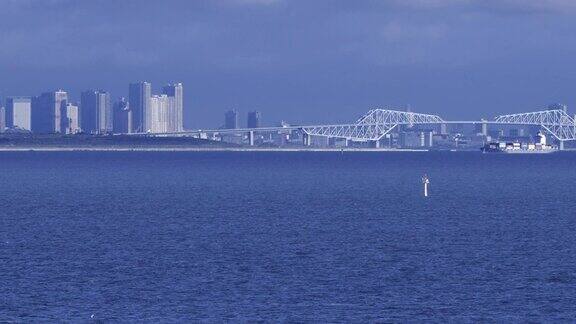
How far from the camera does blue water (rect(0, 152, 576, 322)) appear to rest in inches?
1073

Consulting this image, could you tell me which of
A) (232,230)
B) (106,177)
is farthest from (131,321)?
(106,177)

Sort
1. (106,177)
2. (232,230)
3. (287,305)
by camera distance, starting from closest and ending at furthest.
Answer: (287,305), (232,230), (106,177)

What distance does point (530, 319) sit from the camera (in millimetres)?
26141

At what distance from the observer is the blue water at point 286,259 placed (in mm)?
27266

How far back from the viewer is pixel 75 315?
2630 cm

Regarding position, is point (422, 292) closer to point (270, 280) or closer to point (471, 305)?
point (471, 305)

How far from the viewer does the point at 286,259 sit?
35.0 metres

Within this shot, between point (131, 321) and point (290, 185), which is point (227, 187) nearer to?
point (290, 185)

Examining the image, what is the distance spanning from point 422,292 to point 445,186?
5182 cm

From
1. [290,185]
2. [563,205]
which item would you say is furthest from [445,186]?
[563,205]

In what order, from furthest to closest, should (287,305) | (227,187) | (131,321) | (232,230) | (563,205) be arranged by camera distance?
(227,187) → (563,205) → (232,230) → (287,305) → (131,321)

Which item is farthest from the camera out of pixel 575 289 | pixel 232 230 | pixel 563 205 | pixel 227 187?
pixel 227 187

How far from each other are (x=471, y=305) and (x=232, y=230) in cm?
1725

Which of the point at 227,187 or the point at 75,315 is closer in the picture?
the point at 75,315
